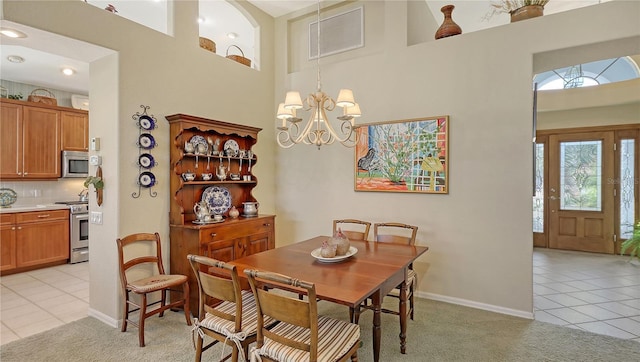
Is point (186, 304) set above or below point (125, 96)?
below

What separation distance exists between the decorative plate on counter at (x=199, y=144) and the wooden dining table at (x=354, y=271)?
1.57m

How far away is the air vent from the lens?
432 cm

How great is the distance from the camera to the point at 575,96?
5648 millimetres

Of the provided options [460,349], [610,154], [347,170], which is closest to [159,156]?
[347,170]

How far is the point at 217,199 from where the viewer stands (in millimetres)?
3832

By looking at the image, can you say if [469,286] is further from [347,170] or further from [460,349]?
[347,170]

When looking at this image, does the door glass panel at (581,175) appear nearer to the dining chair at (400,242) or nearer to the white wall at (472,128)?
the white wall at (472,128)

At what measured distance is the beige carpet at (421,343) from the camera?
2.47 meters

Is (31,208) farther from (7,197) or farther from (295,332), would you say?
(295,332)

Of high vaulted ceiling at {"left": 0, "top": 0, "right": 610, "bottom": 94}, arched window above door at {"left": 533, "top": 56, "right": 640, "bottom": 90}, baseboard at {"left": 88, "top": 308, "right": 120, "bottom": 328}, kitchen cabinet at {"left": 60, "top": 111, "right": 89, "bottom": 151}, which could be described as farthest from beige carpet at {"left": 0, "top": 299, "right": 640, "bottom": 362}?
arched window above door at {"left": 533, "top": 56, "right": 640, "bottom": 90}

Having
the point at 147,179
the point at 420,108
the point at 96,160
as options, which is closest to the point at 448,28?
the point at 420,108

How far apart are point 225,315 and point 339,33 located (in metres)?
3.88

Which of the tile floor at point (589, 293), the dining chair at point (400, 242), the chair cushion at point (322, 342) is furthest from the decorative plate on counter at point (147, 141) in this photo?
the tile floor at point (589, 293)

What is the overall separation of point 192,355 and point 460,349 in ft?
6.87
